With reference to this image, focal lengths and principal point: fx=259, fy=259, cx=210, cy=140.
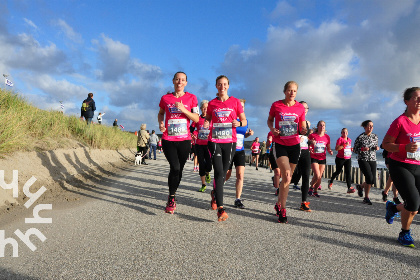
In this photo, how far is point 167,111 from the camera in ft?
14.3

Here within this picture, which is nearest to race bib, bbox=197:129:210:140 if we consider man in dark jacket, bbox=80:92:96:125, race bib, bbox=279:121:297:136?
race bib, bbox=279:121:297:136

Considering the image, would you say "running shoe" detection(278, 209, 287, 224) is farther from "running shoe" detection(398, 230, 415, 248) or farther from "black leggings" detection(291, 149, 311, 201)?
"running shoe" detection(398, 230, 415, 248)

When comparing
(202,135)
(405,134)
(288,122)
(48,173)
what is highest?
(288,122)

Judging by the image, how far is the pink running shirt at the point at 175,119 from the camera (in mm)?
4305

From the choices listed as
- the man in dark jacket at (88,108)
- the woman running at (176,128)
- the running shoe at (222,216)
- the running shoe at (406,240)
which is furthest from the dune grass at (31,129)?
the running shoe at (406,240)

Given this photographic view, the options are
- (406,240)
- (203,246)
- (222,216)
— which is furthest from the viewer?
(222,216)

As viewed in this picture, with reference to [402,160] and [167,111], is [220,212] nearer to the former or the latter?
[167,111]

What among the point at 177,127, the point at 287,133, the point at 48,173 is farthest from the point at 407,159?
the point at 48,173

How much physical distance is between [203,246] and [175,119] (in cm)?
219

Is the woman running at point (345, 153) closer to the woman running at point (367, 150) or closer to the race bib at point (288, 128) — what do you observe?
the woman running at point (367, 150)

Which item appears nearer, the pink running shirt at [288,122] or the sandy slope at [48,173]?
the pink running shirt at [288,122]

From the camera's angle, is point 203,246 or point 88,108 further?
point 88,108

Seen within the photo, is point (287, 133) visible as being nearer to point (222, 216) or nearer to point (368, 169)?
point (222, 216)

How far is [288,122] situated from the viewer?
4188mm
